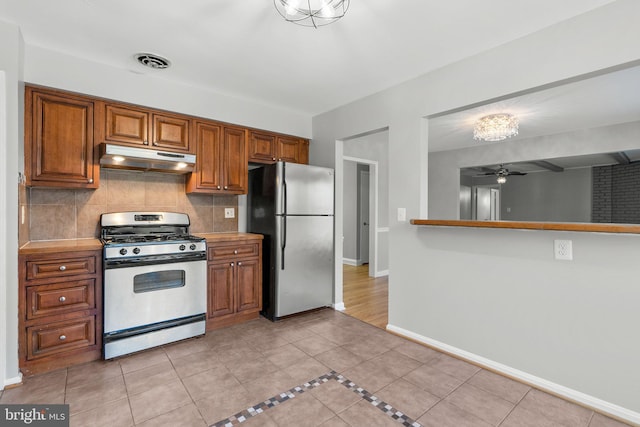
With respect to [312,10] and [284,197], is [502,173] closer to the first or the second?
[284,197]

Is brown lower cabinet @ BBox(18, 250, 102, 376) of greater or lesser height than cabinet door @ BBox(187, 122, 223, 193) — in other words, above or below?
below

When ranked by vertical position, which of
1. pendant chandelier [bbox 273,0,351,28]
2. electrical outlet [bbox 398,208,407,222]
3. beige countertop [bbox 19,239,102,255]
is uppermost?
pendant chandelier [bbox 273,0,351,28]

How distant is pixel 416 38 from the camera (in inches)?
89.7

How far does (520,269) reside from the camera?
2250 mm

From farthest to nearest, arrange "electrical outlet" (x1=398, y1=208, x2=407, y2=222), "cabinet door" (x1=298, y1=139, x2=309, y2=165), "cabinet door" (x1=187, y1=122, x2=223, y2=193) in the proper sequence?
1. "cabinet door" (x1=298, y1=139, x2=309, y2=165)
2. "cabinet door" (x1=187, y1=122, x2=223, y2=193)
3. "electrical outlet" (x1=398, y1=208, x2=407, y2=222)

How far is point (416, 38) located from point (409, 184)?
1209mm

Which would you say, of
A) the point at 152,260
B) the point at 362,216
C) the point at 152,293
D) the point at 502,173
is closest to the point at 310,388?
the point at 152,293

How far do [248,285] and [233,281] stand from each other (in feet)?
0.62

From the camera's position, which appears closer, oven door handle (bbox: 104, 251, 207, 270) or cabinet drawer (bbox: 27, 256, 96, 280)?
cabinet drawer (bbox: 27, 256, 96, 280)

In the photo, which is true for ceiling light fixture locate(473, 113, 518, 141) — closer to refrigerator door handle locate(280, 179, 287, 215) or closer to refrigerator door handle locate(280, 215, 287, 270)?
refrigerator door handle locate(280, 179, 287, 215)

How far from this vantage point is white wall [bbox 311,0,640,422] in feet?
6.07

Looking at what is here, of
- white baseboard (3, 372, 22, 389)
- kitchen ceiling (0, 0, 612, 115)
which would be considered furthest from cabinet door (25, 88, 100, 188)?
white baseboard (3, 372, 22, 389)

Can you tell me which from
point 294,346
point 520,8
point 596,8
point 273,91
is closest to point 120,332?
point 294,346

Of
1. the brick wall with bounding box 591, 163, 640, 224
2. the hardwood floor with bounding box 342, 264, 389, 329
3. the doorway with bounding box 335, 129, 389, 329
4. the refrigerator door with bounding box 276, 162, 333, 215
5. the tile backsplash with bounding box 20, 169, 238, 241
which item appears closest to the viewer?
the tile backsplash with bounding box 20, 169, 238, 241
